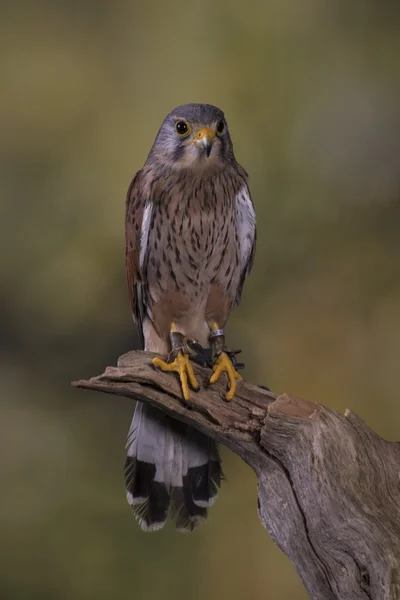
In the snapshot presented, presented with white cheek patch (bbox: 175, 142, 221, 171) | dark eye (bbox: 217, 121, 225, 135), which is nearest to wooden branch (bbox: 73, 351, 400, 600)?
white cheek patch (bbox: 175, 142, 221, 171)

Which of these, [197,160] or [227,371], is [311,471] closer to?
[227,371]

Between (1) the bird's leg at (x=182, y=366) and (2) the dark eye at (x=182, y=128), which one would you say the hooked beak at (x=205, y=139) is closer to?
(2) the dark eye at (x=182, y=128)

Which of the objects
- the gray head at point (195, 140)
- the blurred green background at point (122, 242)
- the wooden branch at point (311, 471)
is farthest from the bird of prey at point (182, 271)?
the blurred green background at point (122, 242)

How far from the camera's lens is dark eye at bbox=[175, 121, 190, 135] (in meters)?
2.29

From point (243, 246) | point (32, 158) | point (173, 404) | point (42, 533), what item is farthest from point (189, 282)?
point (42, 533)

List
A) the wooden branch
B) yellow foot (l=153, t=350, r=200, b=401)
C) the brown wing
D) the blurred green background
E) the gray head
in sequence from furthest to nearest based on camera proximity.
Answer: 1. the blurred green background
2. the brown wing
3. the gray head
4. yellow foot (l=153, t=350, r=200, b=401)
5. the wooden branch

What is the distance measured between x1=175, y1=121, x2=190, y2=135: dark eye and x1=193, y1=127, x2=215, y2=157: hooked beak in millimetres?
37

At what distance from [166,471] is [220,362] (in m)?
0.38

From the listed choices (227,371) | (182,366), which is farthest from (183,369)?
(227,371)

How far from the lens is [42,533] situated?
3.12 meters

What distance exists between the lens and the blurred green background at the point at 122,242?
311cm

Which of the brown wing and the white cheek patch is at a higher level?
the white cheek patch

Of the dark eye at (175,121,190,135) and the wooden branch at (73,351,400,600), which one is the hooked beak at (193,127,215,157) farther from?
the wooden branch at (73,351,400,600)

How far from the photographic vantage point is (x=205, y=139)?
2240 mm
